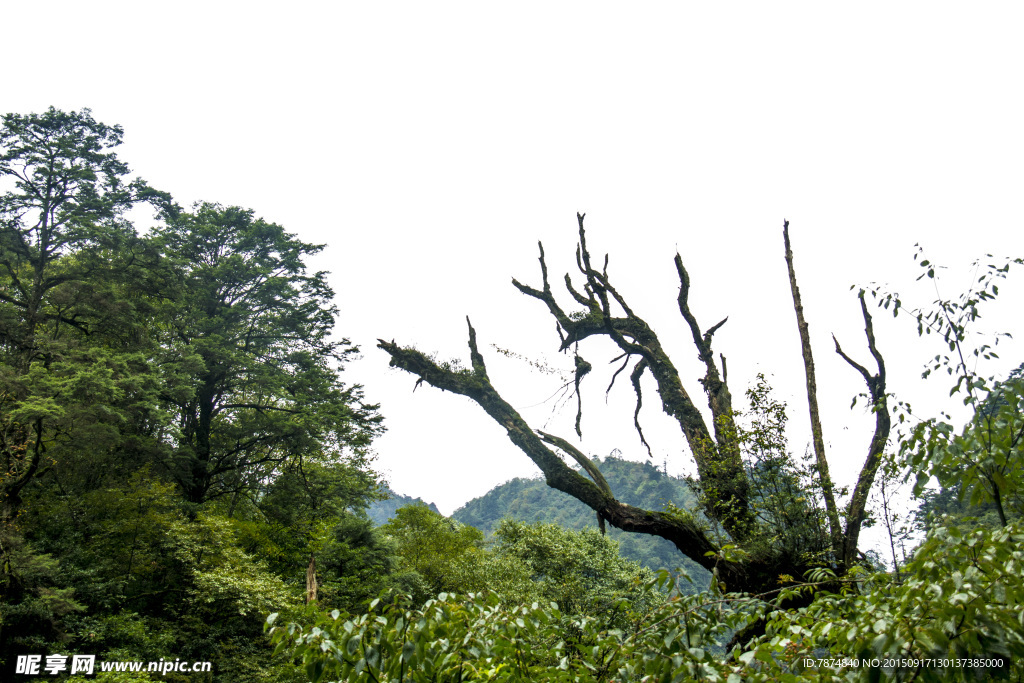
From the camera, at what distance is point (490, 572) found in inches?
750

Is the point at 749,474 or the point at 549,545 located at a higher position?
the point at 749,474

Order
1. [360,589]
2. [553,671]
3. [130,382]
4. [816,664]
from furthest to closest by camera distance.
Result: [360,589] → [130,382] → [553,671] → [816,664]

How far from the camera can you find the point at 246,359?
17.6m

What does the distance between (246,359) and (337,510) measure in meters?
6.19

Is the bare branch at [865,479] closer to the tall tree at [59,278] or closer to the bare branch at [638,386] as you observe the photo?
the bare branch at [638,386]

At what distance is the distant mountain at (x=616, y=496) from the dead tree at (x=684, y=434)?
1326 inches

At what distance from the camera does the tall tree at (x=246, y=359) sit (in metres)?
17.8

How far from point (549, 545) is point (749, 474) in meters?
13.9

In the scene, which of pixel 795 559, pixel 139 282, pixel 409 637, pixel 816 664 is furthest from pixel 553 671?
pixel 139 282

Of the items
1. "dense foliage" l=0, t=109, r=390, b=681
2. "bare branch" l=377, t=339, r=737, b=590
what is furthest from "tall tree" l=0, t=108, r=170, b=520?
"bare branch" l=377, t=339, r=737, b=590

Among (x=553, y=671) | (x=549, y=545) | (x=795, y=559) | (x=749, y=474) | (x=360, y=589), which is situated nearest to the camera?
(x=553, y=671)

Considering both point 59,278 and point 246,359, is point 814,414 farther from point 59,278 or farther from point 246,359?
point 59,278

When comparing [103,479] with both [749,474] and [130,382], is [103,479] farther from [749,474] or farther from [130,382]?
[749,474]

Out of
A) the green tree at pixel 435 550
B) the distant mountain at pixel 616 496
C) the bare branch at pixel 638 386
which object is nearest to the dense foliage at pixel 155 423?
the green tree at pixel 435 550
